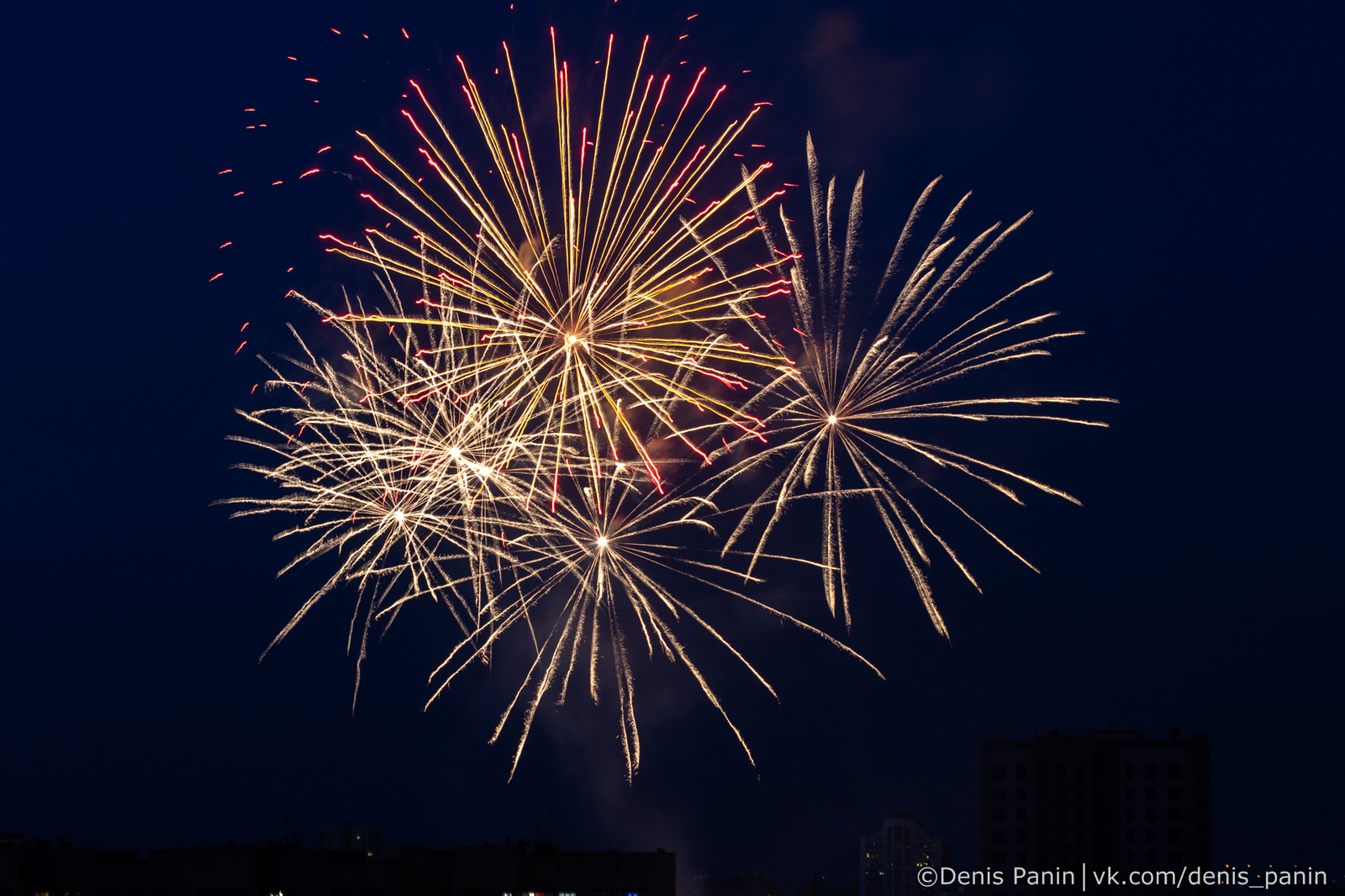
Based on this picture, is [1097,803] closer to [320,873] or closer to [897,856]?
[320,873]

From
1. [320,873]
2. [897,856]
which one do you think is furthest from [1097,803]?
[897,856]

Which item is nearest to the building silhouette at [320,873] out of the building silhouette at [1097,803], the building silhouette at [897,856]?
the building silhouette at [1097,803]

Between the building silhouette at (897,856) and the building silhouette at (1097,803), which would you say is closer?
the building silhouette at (1097,803)

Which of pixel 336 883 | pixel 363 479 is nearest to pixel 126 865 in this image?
pixel 336 883

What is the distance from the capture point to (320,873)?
Answer: 4556cm

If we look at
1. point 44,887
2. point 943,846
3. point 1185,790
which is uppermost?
point 1185,790

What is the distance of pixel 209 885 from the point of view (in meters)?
45.0

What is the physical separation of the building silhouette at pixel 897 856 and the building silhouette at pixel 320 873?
72455 millimetres

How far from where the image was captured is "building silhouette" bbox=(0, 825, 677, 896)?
44812mm

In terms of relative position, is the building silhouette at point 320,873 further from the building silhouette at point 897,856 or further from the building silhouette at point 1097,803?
the building silhouette at point 897,856

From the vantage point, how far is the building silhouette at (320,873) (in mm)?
44812

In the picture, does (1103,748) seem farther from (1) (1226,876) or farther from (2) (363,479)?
(2) (363,479)

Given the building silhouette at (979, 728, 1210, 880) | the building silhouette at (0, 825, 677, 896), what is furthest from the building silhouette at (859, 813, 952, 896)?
the building silhouette at (0, 825, 677, 896)

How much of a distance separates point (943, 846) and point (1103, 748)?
59.9 meters
